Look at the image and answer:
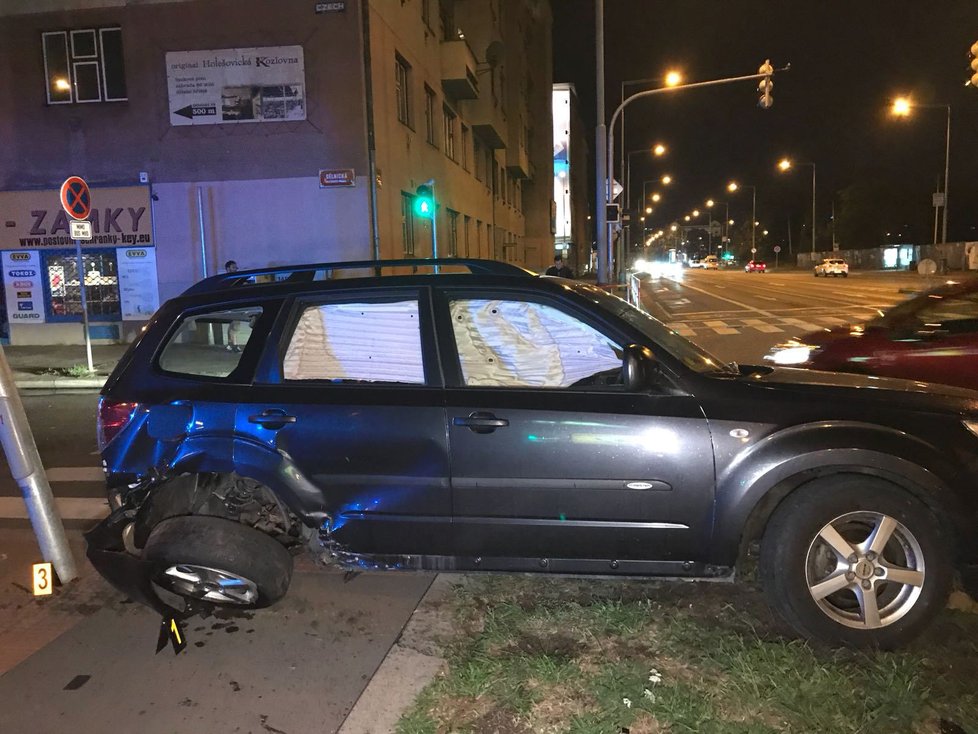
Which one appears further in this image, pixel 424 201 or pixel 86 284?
pixel 86 284

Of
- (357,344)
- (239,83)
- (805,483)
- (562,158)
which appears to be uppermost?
(562,158)

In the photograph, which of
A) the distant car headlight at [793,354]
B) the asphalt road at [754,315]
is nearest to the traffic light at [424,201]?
the asphalt road at [754,315]

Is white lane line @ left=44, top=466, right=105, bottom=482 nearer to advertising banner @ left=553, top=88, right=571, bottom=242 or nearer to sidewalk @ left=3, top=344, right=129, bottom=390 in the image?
sidewalk @ left=3, top=344, right=129, bottom=390

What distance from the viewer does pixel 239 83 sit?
54.0 feet

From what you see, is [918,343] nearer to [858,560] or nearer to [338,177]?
[858,560]

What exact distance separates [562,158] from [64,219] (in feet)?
195

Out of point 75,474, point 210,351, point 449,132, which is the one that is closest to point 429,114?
point 449,132

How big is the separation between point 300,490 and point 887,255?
72084mm

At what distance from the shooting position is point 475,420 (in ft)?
11.9

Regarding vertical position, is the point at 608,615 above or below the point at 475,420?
below

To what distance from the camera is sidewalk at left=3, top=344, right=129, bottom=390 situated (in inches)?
502

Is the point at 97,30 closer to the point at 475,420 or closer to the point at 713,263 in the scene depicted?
the point at 475,420

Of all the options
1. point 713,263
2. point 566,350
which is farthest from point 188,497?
point 713,263

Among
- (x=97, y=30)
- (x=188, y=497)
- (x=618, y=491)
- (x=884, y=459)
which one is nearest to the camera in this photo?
(x=884, y=459)
